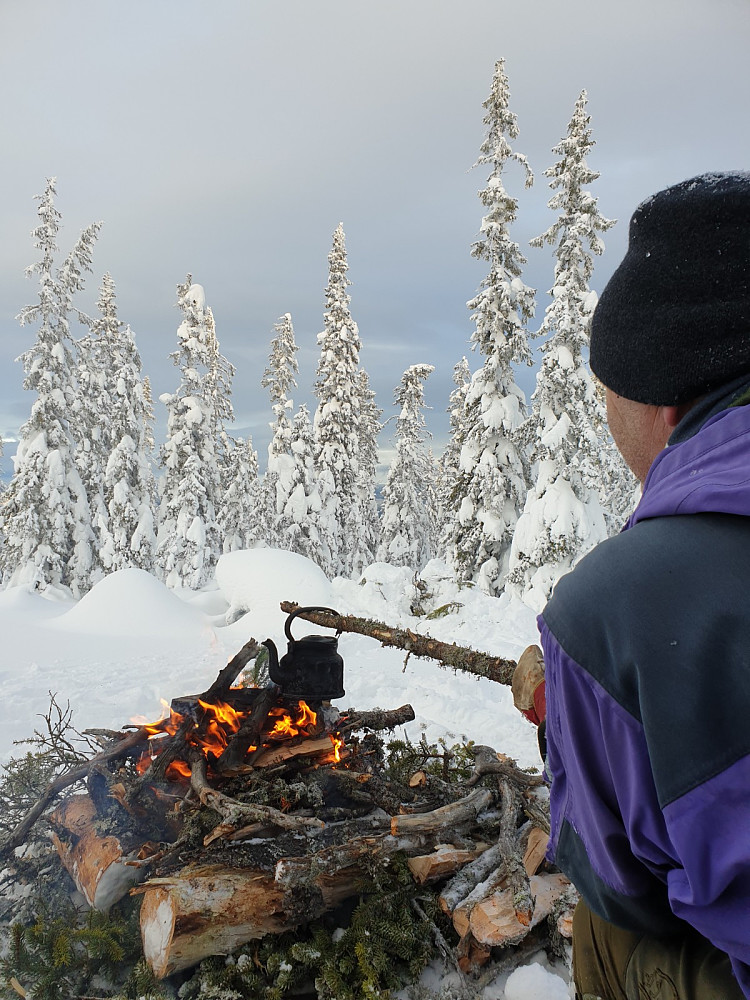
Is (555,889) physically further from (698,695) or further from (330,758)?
(698,695)

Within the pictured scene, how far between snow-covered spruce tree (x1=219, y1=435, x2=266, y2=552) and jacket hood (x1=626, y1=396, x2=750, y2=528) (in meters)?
32.8

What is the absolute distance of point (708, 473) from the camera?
1.26 meters

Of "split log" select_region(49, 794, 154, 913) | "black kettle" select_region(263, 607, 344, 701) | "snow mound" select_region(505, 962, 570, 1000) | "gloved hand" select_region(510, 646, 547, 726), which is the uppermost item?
"gloved hand" select_region(510, 646, 547, 726)

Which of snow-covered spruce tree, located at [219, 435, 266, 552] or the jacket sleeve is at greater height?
the jacket sleeve

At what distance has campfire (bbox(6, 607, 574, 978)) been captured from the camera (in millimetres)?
3158

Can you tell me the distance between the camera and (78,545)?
26078mm

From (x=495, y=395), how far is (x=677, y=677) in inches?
722

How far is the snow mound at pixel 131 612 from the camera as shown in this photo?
1328cm

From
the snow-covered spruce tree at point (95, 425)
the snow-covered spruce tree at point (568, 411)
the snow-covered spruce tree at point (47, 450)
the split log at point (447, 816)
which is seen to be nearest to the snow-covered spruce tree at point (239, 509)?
the snow-covered spruce tree at point (95, 425)

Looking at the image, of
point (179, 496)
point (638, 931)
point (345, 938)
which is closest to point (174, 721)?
point (345, 938)

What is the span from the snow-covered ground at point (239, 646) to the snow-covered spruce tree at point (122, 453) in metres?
10.1

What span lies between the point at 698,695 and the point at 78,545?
28.9 metres

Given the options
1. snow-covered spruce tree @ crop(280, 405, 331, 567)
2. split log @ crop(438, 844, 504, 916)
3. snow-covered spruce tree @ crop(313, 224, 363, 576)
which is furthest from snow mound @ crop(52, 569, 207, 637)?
snow-covered spruce tree @ crop(313, 224, 363, 576)

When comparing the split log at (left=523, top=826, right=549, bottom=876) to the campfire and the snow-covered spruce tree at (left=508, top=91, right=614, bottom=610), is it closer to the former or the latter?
the campfire
